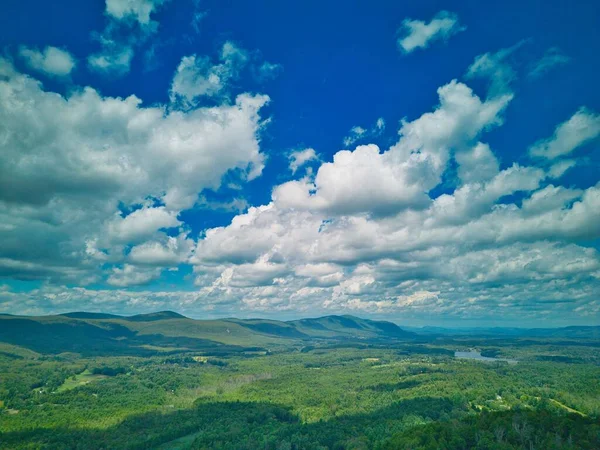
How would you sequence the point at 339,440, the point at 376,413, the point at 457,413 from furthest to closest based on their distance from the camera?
the point at 376,413
the point at 457,413
the point at 339,440

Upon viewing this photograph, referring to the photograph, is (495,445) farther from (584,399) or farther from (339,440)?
(584,399)

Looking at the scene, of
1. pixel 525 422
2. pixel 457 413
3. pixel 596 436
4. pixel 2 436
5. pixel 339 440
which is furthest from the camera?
pixel 457 413

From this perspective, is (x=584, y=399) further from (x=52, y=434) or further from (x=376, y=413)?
(x=52, y=434)

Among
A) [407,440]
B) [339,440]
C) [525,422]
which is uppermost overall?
[525,422]

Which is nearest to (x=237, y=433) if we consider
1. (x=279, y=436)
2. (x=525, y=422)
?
(x=279, y=436)

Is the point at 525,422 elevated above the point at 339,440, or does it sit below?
above

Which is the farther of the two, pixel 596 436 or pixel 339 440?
pixel 339 440

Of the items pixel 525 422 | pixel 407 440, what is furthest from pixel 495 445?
pixel 407 440

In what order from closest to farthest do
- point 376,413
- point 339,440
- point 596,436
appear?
point 596,436, point 339,440, point 376,413

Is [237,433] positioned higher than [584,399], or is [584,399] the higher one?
[584,399]
